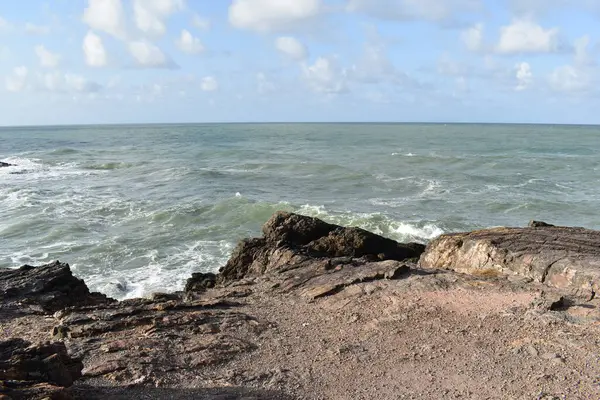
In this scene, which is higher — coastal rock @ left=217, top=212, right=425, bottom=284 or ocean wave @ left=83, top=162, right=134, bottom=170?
coastal rock @ left=217, top=212, right=425, bottom=284

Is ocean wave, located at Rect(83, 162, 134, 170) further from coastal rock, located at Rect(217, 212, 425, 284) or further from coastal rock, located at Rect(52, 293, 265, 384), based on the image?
coastal rock, located at Rect(52, 293, 265, 384)

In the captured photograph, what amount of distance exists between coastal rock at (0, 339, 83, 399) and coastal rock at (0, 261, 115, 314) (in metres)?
4.84

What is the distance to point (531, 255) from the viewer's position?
40.8ft

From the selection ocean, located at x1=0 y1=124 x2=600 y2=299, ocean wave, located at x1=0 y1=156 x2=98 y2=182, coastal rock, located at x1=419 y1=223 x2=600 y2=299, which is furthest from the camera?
ocean wave, located at x1=0 y1=156 x2=98 y2=182

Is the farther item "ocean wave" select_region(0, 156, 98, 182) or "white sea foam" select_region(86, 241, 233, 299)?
"ocean wave" select_region(0, 156, 98, 182)

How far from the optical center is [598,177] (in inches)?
1677

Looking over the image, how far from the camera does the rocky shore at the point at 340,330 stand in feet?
27.0

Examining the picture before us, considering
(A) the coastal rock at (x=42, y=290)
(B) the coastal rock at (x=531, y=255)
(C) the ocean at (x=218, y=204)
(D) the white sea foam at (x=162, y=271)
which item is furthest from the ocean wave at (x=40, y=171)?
(B) the coastal rock at (x=531, y=255)

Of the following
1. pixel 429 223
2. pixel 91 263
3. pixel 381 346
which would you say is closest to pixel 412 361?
pixel 381 346

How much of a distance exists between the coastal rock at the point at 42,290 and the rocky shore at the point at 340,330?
0.15 feet

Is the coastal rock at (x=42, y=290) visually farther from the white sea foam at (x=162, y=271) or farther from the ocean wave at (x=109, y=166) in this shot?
the ocean wave at (x=109, y=166)

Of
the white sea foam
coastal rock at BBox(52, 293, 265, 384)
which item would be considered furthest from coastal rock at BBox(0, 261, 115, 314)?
the white sea foam

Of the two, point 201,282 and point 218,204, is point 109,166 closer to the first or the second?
point 218,204

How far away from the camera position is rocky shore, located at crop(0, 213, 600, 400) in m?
8.23
